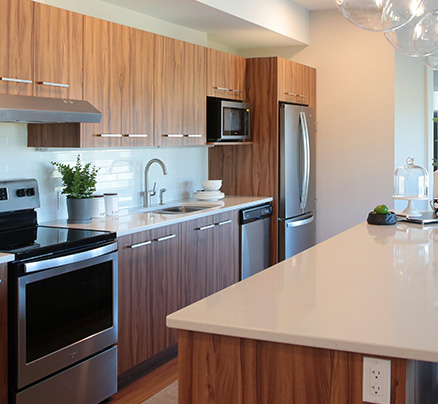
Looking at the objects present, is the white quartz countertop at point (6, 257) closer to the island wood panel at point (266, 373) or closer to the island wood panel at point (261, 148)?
the island wood panel at point (266, 373)

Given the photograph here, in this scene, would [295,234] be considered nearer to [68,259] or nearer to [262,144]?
[262,144]

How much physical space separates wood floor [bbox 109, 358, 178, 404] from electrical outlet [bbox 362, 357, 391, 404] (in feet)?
6.84

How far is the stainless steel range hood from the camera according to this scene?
3.05 metres

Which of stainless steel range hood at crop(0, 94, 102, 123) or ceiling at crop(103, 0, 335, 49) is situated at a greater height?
ceiling at crop(103, 0, 335, 49)

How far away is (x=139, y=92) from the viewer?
4.18 metres

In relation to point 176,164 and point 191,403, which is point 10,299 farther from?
point 176,164

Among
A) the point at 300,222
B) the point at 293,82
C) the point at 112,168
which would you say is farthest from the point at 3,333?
the point at 293,82

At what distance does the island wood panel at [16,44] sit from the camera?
313 centimetres

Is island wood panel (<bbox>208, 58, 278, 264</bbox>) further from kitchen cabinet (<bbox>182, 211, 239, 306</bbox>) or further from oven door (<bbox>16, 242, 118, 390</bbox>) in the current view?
oven door (<bbox>16, 242, 118, 390</bbox>)

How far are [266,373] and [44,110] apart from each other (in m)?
2.00

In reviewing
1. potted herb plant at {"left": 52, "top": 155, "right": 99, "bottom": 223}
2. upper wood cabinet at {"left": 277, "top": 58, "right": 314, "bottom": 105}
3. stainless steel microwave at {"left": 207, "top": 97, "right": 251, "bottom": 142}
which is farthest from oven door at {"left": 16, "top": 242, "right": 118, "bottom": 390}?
upper wood cabinet at {"left": 277, "top": 58, "right": 314, "bottom": 105}

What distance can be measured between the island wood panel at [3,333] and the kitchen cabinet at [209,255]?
5.28 ft

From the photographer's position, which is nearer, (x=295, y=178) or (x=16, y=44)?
(x=16, y=44)

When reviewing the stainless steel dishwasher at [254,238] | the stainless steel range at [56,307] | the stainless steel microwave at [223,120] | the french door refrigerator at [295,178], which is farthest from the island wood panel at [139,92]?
the french door refrigerator at [295,178]
